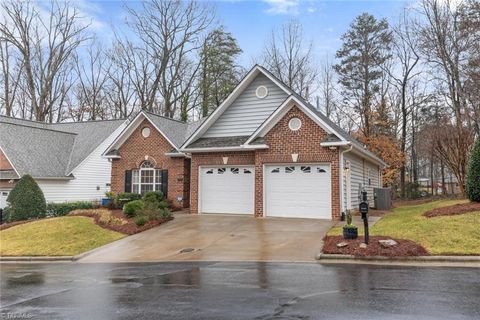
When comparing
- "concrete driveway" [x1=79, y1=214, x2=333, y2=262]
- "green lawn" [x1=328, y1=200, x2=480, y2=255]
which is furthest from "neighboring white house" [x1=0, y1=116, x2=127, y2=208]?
→ "green lawn" [x1=328, y1=200, x2=480, y2=255]

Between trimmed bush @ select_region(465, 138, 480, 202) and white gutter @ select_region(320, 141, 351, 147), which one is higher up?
white gutter @ select_region(320, 141, 351, 147)

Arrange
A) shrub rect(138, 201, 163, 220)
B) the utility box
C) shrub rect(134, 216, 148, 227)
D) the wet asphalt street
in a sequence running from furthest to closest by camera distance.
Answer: the utility box, shrub rect(138, 201, 163, 220), shrub rect(134, 216, 148, 227), the wet asphalt street

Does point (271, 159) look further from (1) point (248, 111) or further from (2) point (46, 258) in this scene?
(2) point (46, 258)

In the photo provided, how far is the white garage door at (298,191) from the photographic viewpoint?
632 inches

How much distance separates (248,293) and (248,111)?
13.6 meters

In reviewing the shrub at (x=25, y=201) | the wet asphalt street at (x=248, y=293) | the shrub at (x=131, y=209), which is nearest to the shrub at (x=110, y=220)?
the shrub at (x=131, y=209)

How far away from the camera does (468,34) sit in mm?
23312

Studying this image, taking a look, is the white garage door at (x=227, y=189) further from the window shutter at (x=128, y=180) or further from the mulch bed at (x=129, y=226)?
the window shutter at (x=128, y=180)

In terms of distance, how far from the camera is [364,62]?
123 ft

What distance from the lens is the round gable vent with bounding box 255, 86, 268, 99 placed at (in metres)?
19.2

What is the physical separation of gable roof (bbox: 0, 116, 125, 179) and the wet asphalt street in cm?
1603

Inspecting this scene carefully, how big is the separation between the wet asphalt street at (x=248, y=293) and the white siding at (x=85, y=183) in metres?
16.2

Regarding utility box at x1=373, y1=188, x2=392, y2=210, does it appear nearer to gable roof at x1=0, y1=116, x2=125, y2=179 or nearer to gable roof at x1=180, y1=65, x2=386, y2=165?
gable roof at x1=180, y1=65, x2=386, y2=165

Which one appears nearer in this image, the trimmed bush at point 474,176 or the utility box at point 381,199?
the trimmed bush at point 474,176
